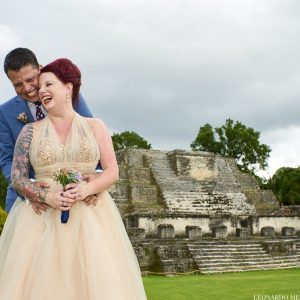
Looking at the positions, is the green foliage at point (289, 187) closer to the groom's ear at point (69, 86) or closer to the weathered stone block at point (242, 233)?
the weathered stone block at point (242, 233)

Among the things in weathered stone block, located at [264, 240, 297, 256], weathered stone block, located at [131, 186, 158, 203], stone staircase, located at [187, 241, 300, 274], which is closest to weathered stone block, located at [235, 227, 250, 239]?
stone staircase, located at [187, 241, 300, 274]

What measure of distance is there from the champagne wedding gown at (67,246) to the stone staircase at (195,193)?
21888mm

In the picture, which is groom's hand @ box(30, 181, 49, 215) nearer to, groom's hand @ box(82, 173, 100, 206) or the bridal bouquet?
the bridal bouquet

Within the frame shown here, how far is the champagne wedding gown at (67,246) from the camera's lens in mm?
2924

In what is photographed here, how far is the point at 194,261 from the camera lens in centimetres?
1644

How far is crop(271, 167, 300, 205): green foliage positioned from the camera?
125 feet

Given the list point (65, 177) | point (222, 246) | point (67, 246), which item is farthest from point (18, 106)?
point (222, 246)

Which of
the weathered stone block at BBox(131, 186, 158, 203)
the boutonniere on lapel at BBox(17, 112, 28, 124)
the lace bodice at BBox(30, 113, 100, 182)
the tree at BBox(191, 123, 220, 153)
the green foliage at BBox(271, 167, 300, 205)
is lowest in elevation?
the lace bodice at BBox(30, 113, 100, 182)

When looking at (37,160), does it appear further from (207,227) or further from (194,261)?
(207,227)

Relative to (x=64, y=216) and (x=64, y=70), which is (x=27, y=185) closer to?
(x=64, y=216)

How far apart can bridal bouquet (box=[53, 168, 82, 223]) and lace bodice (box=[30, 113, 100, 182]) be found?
124 millimetres

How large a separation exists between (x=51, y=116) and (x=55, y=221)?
0.64 meters

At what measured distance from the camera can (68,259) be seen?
299 cm

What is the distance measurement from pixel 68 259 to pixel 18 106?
1205mm
